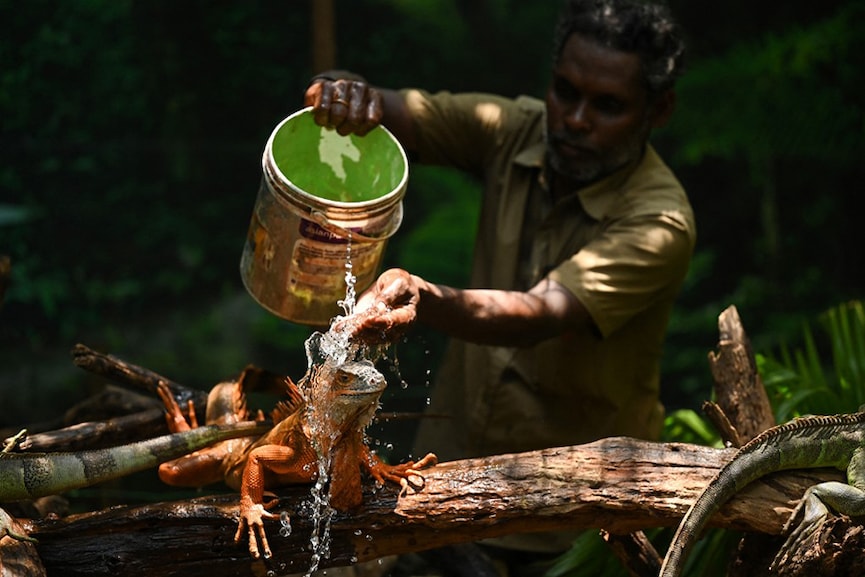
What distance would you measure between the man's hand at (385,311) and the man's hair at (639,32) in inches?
63.2

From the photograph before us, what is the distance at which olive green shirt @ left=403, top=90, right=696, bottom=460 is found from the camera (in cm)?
380

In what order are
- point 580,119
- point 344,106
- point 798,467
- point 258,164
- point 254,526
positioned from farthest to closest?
point 258,164 → point 580,119 → point 344,106 → point 798,467 → point 254,526

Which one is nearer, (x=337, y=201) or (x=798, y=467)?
(x=337, y=201)

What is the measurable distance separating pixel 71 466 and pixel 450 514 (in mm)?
1121

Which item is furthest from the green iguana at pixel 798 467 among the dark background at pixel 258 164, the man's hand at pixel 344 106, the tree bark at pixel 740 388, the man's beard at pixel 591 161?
the dark background at pixel 258 164

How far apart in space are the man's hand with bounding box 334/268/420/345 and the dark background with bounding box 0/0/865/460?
4.40 meters

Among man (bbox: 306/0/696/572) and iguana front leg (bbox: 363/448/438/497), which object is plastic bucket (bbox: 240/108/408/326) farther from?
Answer: iguana front leg (bbox: 363/448/438/497)

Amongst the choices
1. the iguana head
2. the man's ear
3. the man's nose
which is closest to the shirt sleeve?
the man's nose

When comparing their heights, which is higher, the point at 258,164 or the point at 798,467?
the point at 258,164

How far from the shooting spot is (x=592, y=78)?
3.86 meters

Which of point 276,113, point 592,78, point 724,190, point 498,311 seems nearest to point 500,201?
point 592,78

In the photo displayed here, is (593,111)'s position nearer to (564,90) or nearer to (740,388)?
(564,90)

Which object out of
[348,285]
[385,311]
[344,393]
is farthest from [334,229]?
[344,393]

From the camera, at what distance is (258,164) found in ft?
25.8
